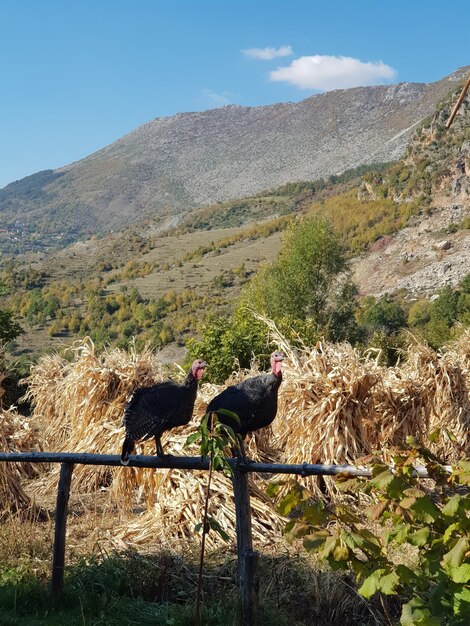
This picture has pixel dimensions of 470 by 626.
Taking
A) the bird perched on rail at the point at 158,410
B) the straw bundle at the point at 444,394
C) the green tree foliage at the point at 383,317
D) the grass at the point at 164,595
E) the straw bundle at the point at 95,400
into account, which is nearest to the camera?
the grass at the point at 164,595

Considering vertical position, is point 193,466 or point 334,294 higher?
point 193,466

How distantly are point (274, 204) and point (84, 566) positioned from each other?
109 metres

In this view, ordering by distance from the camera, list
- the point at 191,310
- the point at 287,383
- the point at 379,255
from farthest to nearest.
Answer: the point at 379,255
the point at 191,310
the point at 287,383

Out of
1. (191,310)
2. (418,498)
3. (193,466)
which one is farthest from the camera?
(191,310)

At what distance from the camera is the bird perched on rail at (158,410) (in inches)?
162

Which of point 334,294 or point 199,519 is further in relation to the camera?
point 334,294

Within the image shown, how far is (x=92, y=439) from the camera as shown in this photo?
7.27 m

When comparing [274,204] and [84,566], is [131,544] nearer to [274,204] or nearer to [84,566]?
[84,566]

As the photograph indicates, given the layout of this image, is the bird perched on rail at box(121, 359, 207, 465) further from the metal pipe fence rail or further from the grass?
the grass

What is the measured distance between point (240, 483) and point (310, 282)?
2712 cm

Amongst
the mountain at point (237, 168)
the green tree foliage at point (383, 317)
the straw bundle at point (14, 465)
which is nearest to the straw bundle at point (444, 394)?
the straw bundle at point (14, 465)

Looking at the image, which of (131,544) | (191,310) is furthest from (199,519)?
(191,310)

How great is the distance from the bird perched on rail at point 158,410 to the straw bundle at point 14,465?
1974mm

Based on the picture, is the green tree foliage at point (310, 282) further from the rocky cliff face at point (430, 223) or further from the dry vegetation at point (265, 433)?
the dry vegetation at point (265, 433)
